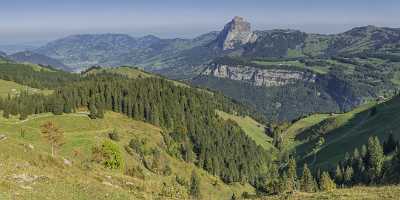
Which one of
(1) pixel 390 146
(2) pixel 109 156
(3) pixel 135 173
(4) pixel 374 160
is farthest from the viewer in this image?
(1) pixel 390 146

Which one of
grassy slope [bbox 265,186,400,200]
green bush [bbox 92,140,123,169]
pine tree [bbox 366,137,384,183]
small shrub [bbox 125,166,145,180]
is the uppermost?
grassy slope [bbox 265,186,400,200]

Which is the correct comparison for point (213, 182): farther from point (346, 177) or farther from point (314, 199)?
point (314, 199)

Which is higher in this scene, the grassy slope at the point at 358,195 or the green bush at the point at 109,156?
the grassy slope at the point at 358,195

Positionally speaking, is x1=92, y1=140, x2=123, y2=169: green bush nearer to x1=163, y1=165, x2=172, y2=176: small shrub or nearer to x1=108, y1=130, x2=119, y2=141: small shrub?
x1=163, y1=165, x2=172, y2=176: small shrub

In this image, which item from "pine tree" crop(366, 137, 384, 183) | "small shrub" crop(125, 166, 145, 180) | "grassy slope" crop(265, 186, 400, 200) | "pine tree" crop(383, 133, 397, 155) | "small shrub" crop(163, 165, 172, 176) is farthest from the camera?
"pine tree" crop(383, 133, 397, 155)

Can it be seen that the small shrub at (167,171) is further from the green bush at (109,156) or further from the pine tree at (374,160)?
the pine tree at (374,160)

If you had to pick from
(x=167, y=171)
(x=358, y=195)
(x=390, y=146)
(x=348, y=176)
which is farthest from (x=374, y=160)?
(x=358, y=195)

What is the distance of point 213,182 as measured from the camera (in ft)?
645

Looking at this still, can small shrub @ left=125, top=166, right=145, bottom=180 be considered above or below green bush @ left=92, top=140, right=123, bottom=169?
below

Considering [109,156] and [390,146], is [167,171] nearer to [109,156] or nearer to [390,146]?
[109,156]

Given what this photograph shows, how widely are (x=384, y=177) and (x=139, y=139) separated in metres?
104

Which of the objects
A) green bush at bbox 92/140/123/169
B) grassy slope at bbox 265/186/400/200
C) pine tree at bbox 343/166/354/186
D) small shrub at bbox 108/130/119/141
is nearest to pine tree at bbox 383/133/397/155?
pine tree at bbox 343/166/354/186

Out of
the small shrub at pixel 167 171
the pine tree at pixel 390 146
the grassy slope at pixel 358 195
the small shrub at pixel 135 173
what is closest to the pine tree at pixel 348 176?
the pine tree at pixel 390 146

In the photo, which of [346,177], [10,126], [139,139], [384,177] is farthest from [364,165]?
[10,126]
